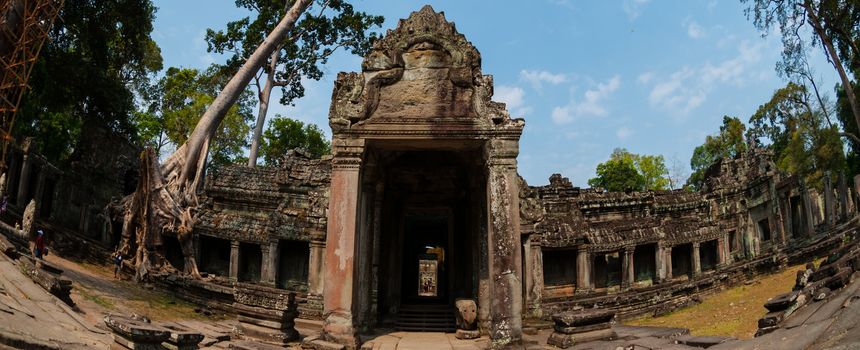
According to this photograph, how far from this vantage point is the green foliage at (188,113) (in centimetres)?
3444


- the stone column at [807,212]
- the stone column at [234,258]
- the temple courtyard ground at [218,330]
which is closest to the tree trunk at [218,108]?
the stone column at [234,258]

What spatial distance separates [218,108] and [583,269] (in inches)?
629

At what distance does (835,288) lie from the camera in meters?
6.93

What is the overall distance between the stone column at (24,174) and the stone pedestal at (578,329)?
19.7 m

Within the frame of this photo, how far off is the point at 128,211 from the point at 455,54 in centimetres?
1492

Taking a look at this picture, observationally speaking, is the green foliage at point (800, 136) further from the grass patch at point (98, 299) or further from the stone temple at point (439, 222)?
the grass patch at point (98, 299)

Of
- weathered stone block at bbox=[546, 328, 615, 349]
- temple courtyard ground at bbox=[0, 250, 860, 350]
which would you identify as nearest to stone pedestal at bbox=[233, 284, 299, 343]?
temple courtyard ground at bbox=[0, 250, 860, 350]

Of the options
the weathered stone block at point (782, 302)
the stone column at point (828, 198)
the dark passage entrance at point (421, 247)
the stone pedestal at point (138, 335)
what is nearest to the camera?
the stone pedestal at point (138, 335)

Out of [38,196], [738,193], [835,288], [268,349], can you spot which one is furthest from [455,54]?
[738,193]

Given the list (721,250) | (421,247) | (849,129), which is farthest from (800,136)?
(421,247)

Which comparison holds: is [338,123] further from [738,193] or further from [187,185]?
[738,193]

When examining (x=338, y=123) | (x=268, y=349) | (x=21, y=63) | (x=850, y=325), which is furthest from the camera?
(x=21, y=63)

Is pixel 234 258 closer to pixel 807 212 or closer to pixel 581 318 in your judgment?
pixel 581 318

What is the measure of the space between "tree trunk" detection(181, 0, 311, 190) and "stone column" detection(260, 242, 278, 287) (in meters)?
3.39
